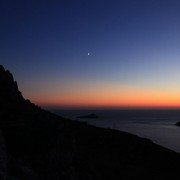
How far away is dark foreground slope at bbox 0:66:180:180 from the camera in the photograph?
21.5 metres

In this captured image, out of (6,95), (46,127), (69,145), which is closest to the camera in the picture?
(69,145)

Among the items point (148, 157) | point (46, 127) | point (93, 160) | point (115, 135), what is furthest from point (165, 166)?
point (46, 127)

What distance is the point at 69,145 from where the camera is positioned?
23812 millimetres

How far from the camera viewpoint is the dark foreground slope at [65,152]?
70.5 feet

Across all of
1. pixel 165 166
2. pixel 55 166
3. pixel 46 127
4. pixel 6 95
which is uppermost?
pixel 6 95

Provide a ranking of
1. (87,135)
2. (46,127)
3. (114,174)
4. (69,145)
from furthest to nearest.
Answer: (87,135), (114,174), (46,127), (69,145)

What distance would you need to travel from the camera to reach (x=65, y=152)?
75.1 ft

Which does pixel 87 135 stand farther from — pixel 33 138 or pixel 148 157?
pixel 33 138

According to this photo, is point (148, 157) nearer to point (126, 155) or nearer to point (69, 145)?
point (126, 155)

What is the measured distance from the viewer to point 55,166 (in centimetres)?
2161

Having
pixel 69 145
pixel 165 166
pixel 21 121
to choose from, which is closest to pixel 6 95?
pixel 21 121

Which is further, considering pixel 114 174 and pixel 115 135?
pixel 115 135

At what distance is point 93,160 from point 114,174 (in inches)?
172

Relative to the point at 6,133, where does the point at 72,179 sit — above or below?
below
